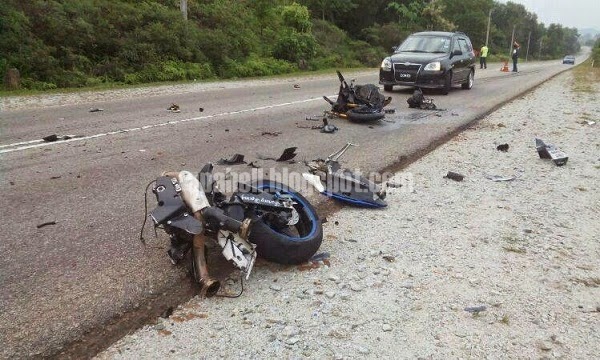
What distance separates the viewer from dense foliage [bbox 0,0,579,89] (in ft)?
47.9

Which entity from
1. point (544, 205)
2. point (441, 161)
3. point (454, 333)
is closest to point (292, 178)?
point (441, 161)

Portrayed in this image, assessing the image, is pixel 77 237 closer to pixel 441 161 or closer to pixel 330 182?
pixel 330 182

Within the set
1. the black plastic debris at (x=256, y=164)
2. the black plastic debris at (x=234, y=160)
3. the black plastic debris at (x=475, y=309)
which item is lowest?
the black plastic debris at (x=475, y=309)

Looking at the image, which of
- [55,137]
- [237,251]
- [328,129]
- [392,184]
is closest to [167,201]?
[237,251]

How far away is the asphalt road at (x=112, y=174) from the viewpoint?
9.17 ft

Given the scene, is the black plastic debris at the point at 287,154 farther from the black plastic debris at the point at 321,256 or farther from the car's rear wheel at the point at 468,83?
the car's rear wheel at the point at 468,83

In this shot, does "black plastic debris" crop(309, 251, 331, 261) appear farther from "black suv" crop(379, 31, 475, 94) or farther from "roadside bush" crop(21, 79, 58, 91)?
"roadside bush" crop(21, 79, 58, 91)

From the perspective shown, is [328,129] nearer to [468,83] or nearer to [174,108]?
[174,108]

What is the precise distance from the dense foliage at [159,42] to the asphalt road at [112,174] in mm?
4305

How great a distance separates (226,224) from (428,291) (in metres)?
1.41

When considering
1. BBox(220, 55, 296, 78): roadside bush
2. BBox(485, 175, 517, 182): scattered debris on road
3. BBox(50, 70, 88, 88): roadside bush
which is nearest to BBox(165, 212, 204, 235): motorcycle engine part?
BBox(485, 175, 517, 182): scattered debris on road

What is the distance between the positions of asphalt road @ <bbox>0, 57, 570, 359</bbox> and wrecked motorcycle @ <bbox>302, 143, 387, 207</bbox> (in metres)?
0.29

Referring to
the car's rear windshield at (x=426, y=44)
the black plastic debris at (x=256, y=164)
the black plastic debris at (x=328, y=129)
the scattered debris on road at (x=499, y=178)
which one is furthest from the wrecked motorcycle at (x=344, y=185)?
the car's rear windshield at (x=426, y=44)

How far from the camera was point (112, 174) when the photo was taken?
5.44m
